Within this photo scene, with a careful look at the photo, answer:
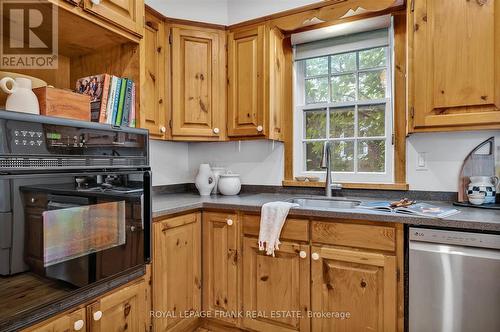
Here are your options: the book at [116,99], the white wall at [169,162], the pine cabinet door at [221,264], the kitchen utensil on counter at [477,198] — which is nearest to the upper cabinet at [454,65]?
the kitchen utensil on counter at [477,198]

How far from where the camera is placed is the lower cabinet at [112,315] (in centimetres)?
115

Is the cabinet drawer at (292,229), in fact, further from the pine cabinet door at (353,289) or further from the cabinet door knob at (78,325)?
the cabinet door knob at (78,325)

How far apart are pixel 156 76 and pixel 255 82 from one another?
727mm

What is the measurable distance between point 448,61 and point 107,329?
2.18 metres

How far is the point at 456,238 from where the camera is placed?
1.42m

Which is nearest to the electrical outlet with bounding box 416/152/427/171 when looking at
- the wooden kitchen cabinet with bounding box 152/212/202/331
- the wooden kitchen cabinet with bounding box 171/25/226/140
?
the wooden kitchen cabinet with bounding box 171/25/226/140

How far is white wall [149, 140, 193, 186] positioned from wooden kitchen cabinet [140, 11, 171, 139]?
0.28 metres

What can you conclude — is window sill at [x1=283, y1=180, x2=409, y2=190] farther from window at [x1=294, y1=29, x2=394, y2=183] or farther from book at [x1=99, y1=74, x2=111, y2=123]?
book at [x1=99, y1=74, x2=111, y2=123]

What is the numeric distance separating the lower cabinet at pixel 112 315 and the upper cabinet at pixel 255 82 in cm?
132

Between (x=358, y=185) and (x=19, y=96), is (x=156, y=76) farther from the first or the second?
(x=358, y=185)

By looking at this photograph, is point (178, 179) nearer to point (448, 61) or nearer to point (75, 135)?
point (75, 135)

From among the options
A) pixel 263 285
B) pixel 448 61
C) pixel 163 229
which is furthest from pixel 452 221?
pixel 163 229

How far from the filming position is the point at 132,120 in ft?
5.12

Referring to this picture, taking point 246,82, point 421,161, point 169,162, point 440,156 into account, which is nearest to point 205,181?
point 169,162
